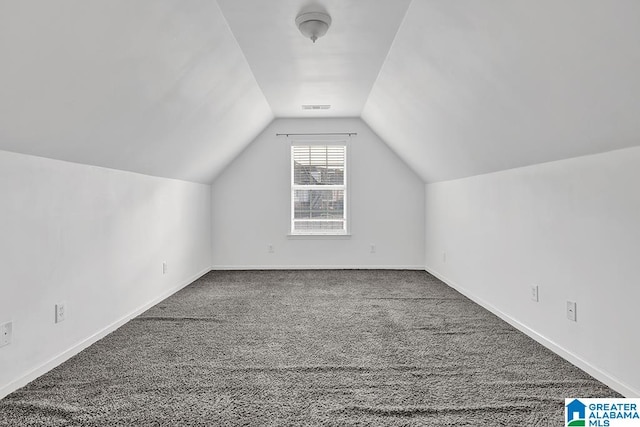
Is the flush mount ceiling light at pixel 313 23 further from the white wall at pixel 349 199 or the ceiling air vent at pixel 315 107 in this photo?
the white wall at pixel 349 199

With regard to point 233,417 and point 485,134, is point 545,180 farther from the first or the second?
point 233,417

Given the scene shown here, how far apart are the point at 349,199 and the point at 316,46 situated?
2.97 metres

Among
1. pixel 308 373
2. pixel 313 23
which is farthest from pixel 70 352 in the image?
pixel 313 23

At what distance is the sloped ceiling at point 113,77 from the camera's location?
5.35 ft

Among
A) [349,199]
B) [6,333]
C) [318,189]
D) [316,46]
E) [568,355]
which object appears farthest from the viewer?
[318,189]

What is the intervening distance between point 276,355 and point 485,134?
7.47ft

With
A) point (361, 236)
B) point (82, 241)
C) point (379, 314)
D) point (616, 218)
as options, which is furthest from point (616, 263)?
point (361, 236)

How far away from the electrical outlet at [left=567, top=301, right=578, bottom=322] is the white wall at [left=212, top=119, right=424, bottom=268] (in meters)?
3.28

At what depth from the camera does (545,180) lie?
8.88ft

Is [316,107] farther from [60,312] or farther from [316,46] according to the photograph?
[60,312]

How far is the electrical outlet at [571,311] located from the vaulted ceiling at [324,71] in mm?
945

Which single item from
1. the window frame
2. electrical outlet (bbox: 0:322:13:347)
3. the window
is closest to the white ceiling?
the window frame

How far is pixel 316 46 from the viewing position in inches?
118

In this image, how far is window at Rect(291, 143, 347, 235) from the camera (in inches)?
228
